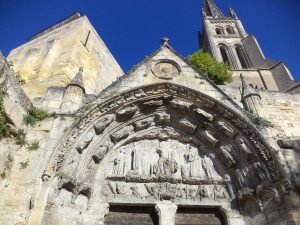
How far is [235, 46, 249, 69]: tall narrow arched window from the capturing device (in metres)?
27.3

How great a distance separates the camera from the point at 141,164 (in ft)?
22.4

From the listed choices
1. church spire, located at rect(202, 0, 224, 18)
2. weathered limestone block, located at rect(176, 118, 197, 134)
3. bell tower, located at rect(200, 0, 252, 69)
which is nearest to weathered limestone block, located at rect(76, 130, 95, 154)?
weathered limestone block, located at rect(176, 118, 197, 134)

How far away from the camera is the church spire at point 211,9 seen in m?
40.4

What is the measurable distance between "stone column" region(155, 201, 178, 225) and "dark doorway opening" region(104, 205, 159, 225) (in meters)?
0.17

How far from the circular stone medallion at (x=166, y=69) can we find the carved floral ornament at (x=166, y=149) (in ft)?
1.26

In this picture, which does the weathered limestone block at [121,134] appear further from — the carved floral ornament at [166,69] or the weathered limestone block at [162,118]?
the carved floral ornament at [166,69]

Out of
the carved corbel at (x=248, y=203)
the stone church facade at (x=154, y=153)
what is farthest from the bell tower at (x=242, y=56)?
the carved corbel at (x=248, y=203)

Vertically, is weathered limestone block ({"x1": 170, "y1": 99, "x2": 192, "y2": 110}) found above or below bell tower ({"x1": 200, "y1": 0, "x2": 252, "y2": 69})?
below

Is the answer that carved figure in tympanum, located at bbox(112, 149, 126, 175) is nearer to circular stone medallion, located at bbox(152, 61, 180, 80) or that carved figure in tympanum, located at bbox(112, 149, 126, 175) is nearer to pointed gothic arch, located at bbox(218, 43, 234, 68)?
circular stone medallion, located at bbox(152, 61, 180, 80)

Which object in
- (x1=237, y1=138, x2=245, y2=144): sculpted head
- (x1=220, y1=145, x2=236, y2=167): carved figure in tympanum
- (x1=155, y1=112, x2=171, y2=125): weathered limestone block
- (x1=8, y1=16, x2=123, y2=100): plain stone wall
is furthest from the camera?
(x1=8, y1=16, x2=123, y2=100): plain stone wall

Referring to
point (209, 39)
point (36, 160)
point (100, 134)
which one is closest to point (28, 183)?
point (36, 160)

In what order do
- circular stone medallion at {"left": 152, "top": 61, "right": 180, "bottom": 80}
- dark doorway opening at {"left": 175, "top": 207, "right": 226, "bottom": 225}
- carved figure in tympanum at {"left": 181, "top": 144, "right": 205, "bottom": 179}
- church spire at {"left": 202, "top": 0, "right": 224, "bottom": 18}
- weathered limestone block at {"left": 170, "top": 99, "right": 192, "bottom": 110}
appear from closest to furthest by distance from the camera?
dark doorway opening at {"left": 175, "top": 207, "right": 226, "bottom": 225} < carved figure in tympanum at {"left": 181, "top": 144, "right": 205, "bottom": 179} < weathered limestone block at {"left": 170, "top": 99, "right": 192, "bottom": 110} < circular stone medallion at {"left": 152, "top": 61, "right": 180, "bottom": 80} < church spire at {"left": 202, "top": 0, "right": 224, "bottom": 18}

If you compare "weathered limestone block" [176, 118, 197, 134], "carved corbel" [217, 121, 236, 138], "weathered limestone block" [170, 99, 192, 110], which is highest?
"weathered limestone block" [170, 99, 192, 110]

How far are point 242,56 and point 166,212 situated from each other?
2510 cm
